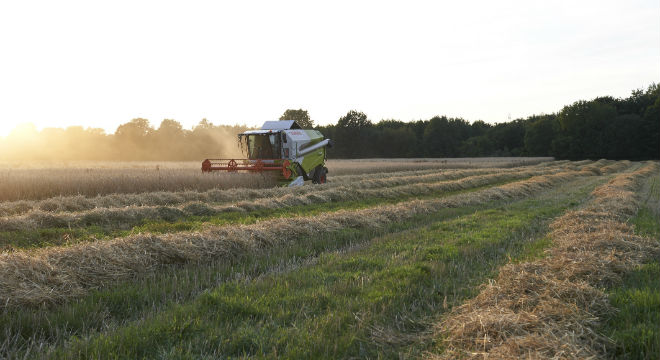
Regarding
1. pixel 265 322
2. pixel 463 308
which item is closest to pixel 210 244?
pixel 265 322

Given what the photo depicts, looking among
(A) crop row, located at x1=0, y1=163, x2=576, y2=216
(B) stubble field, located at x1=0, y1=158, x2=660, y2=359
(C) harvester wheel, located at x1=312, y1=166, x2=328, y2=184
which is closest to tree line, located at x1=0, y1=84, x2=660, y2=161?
(C) harvester wheel, located at x1=312, y1=166, x2=328, y2=184

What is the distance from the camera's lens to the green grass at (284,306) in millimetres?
3283

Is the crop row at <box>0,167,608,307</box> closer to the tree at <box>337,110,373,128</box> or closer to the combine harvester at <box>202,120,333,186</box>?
the combine harvester at <box>202,120,333,186</box>

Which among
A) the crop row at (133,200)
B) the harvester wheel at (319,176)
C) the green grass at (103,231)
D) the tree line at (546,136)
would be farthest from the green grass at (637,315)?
the tree line at (546,136)

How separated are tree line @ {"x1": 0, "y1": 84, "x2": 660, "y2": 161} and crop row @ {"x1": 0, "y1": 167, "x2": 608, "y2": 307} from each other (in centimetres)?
5425

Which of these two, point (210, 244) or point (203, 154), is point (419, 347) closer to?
point (210, 244)

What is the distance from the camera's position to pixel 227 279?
518 cm

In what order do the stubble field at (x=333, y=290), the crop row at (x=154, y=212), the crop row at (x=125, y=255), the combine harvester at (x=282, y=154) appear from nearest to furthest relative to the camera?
the stubble field at (x=333, y=290) → the crop row at (x=125, y=255) → the crop row at (x=154, y=212) → the combine harvester at (x=282, y=154)

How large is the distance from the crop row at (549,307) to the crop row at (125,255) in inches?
158

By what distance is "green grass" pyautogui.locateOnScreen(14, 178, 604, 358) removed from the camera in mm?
3283

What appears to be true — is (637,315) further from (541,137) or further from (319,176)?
(541,137)

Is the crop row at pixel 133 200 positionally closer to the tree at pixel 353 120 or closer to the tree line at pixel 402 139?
the tree line at pixel 402 139

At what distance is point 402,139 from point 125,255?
78673 mm

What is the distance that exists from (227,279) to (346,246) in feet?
8.74
